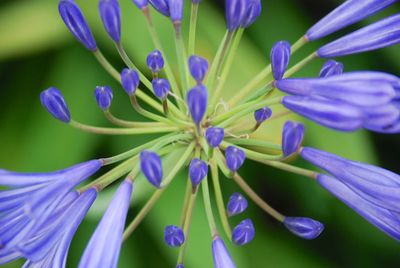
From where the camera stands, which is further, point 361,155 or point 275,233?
point 275,233

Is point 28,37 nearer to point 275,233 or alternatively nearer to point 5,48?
point 5,48

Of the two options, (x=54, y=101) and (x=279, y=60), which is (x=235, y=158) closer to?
(x=279, y=60)

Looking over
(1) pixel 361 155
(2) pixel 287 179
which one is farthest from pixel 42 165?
(1) pixel 361 155

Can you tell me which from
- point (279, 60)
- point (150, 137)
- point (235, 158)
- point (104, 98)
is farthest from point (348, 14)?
point (150, 137)

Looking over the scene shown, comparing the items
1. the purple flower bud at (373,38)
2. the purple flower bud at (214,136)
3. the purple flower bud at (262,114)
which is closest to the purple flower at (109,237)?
the purple flower bud at (214,136)

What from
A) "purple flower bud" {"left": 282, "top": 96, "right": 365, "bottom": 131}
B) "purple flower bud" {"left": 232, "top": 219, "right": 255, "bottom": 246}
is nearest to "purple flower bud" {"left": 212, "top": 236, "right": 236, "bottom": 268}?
"purple flower bud" {"left": 232, "top": 219, "right": 255, "bottom": 246}

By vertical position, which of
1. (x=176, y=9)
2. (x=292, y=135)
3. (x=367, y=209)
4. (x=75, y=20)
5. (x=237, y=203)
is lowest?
(x=367, y=209)

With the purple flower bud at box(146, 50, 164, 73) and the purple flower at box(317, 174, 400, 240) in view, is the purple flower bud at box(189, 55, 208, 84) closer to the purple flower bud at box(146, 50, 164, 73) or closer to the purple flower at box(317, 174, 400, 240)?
the purple flower bud at box(146, 50, 164, 73)
